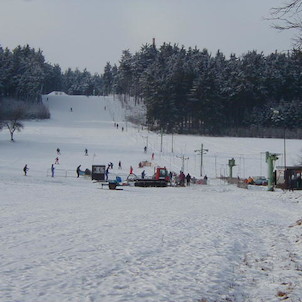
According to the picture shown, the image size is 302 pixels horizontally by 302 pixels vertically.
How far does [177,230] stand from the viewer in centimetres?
1294

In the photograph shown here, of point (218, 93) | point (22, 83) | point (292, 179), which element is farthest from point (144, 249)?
point (22, 83)

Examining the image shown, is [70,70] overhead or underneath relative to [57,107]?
overhead

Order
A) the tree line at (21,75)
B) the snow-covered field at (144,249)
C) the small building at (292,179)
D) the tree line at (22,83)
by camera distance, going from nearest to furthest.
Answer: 1. the snow-covered field at (144,249)
2. the small building at (292,179)
3. the tree line at (22,83)
4. the tree line at (21,75)

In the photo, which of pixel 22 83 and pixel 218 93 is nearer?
pixel 218 93


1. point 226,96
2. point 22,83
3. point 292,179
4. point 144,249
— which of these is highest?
point 22,83

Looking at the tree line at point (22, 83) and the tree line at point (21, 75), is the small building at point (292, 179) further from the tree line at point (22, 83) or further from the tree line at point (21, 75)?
the tree line at point (21, 75)

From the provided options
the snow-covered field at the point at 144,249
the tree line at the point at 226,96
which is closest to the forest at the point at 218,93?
the tree line at the point at 226,96

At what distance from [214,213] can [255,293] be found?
390 inches

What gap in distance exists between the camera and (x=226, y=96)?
9225 centimetres

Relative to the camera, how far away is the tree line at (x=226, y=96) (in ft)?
285

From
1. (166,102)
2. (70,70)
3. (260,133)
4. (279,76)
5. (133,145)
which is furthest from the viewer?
(70,70)

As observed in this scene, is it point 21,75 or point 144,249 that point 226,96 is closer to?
point 21,75

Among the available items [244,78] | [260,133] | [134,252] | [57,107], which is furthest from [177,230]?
[57,107]

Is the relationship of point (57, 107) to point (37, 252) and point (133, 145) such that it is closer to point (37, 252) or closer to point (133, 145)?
point (133, 145)
